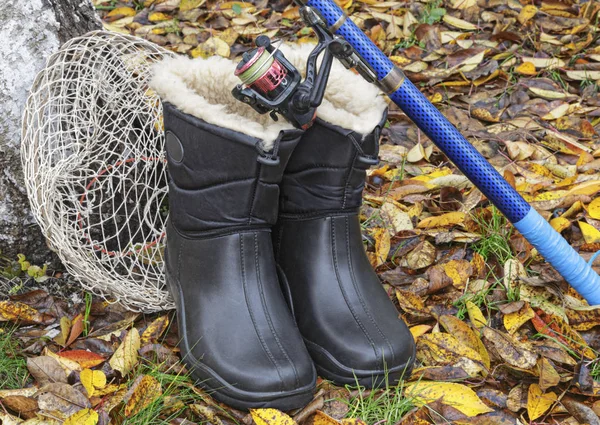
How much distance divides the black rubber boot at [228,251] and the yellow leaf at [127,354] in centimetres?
13

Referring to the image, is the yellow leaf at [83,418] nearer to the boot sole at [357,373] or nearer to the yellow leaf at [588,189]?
the boot sole at [357,373]

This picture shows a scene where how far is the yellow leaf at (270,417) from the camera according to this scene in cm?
148

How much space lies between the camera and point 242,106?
65.1 inches

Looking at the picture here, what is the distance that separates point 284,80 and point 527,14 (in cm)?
227

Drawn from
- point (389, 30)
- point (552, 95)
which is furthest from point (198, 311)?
point (389, 30)

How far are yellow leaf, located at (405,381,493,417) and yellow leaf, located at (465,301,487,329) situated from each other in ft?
0.84

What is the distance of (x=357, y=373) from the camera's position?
5.16ft

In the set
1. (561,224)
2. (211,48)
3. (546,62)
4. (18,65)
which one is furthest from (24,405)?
(546,62)

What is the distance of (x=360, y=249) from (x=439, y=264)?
1.25ft

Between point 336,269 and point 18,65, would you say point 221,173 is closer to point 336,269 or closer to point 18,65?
point 336,269

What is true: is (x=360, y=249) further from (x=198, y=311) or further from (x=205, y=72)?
(x=205, y=72)

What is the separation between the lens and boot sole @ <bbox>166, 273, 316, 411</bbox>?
59.1 inches

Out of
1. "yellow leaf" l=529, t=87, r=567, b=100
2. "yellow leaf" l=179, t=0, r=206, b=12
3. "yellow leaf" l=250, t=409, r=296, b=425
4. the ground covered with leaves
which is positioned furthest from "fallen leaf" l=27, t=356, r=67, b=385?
"yellow leaf" l=179, t=0, r=206, b=12

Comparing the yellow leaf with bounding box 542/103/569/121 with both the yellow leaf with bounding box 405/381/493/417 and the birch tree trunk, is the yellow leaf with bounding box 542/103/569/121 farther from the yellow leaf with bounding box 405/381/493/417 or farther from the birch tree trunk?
the birch tree trunk
